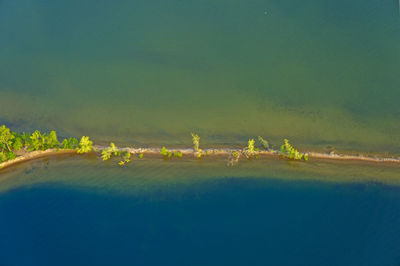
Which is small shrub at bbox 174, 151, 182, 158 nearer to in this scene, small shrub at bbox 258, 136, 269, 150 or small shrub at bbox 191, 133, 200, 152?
small shrub at bbox 191, 133, 200, 152

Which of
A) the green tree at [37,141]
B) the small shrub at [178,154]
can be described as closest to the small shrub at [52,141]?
the green tree at [37,141]

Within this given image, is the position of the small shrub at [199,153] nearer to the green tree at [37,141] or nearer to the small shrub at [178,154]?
the small shrub at [178,154]

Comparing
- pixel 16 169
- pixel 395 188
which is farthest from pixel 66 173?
pixel 395 188

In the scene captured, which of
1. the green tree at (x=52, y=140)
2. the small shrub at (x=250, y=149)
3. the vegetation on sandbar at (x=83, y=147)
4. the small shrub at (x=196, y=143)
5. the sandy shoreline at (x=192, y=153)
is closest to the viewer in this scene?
the sandy shoreline at (x=192, y=153)

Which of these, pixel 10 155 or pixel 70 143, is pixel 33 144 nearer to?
pixel 10 155

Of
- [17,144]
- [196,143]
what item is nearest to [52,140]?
[17,144]
